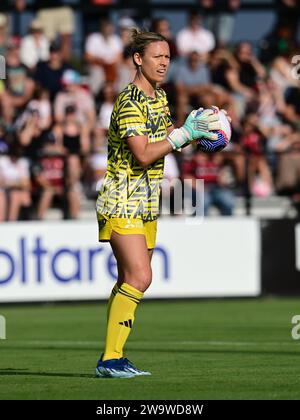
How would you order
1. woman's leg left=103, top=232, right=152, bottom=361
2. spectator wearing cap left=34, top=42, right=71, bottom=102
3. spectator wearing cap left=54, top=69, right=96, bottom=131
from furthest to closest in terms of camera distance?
spectator wearing cap left=34, top=42, right=71, bottom=102 → spectator wearing cap left=54, top=69, right=96, bottom=131 → woman's leg left=103, top=232, right=152, bottom=361

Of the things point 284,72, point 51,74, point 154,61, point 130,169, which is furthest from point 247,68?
point 130,169

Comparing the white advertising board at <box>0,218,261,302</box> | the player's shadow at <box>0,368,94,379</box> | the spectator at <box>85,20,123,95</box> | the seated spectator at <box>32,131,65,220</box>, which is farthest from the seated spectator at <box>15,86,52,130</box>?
the player's shadow at <box>0,368,94,379</box>

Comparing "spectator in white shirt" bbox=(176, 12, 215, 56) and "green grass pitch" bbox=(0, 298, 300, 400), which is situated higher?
"spectator in white shirt" bbox=(176, 12, 215, 56)

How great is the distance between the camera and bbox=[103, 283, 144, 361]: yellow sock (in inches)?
338

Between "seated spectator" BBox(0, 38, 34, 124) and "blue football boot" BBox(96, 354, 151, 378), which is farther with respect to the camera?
"seated spectator" BBox(0, 38, 34, 124)

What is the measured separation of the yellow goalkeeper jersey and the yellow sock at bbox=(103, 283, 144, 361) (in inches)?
22.9

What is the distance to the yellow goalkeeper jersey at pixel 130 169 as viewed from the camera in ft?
28.3

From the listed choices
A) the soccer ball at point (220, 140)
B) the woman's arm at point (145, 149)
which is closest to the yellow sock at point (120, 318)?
the woman's arm at point (145, 149)

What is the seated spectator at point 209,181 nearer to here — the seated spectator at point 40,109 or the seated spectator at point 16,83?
the seated spectator at point 40,109

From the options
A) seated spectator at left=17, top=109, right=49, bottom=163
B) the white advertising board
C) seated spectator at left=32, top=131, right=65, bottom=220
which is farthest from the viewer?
seated spectator at left=17, top=109, right=49, bottom=163

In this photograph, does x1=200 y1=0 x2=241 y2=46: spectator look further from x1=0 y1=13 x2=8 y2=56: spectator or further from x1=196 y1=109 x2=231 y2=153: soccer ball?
x1=196 y1=109 x2=231 y2=153: soccer ball

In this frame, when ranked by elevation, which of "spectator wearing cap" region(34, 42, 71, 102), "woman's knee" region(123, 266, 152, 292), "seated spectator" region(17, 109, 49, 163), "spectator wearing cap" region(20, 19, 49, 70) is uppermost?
"spectator wearing cap" region(20, 19, 49, 70)

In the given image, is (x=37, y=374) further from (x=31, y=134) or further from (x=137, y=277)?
(x=31, y=134)

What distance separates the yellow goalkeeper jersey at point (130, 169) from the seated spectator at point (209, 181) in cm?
909
